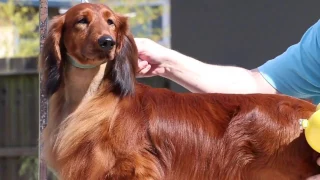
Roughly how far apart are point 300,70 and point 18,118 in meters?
4.96

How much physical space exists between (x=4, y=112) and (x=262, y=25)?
321 centimetres

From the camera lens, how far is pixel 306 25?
659 centimetres

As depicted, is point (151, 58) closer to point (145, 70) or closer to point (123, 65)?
point (145, 70)

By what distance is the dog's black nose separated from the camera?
9.78ft

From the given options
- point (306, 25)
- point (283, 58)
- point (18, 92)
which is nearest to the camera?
point (283, 58)

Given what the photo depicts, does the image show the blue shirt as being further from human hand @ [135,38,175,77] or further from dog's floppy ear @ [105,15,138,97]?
dog's floppy ear @ [105,15,138,97]

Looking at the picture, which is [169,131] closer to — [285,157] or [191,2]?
[285,157]

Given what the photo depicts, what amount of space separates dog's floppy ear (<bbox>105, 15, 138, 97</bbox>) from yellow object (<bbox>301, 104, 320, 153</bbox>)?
0.81 m

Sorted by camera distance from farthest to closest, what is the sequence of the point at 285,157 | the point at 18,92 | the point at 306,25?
1. the point at 18,92
2. the point at 306,25
3. the point at 285,157

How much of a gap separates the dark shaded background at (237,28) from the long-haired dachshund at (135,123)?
3.64 meters

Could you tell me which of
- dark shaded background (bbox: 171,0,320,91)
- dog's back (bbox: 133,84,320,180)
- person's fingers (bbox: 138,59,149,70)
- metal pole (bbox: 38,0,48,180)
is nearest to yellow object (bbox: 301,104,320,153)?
dog's back (bbox: 133,84,320,180)

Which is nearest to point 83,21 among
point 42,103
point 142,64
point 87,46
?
point 87,46

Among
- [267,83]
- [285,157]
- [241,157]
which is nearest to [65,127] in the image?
[241,157]

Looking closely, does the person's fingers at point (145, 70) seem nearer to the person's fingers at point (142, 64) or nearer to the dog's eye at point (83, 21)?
the person's fingers at point (142, 64)
